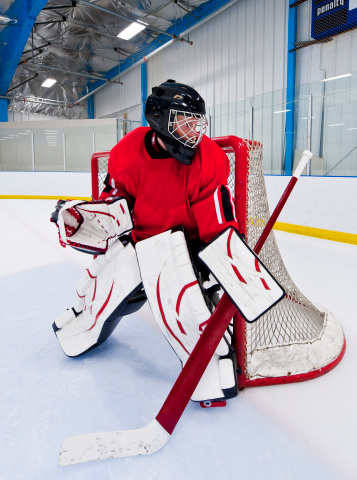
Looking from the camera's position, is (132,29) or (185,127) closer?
(185,127)

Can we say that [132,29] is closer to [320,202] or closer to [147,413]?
[320,202]

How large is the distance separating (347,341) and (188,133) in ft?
→ 3.33

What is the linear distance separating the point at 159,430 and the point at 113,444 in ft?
0.38

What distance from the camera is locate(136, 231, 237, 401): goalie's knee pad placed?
90 cm

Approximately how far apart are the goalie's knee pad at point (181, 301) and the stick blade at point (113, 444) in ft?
0.51

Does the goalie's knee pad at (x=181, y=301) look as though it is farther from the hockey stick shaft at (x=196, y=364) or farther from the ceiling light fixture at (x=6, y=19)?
the ceiling light fixture at (x=6, y=19)

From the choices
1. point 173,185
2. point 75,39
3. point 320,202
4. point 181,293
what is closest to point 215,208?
point 173,185

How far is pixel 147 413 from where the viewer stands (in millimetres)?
918

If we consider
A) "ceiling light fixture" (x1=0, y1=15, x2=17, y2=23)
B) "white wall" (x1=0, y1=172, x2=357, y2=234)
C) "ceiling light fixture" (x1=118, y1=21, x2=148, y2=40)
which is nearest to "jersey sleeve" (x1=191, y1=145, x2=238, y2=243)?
"white wall" (x1=0, y1=172, x2=357, y2=234)

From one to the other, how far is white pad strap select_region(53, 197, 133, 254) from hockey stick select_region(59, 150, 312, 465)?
0.44 meters

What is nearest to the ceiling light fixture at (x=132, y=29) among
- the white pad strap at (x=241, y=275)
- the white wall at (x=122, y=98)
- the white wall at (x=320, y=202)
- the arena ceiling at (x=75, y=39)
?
the arena ceiling at (x=75, y=39)

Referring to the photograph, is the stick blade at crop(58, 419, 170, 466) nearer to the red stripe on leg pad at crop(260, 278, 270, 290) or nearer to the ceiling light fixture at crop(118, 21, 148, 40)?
the red stripe on leg pad at crop(260, 278, 270, 290)

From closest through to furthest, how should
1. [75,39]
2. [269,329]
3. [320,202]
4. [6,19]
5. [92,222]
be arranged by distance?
[92,222] → [269,329] → [320,202] → [6,19] → [75,39]

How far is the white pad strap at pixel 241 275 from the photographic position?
28.2 inches
